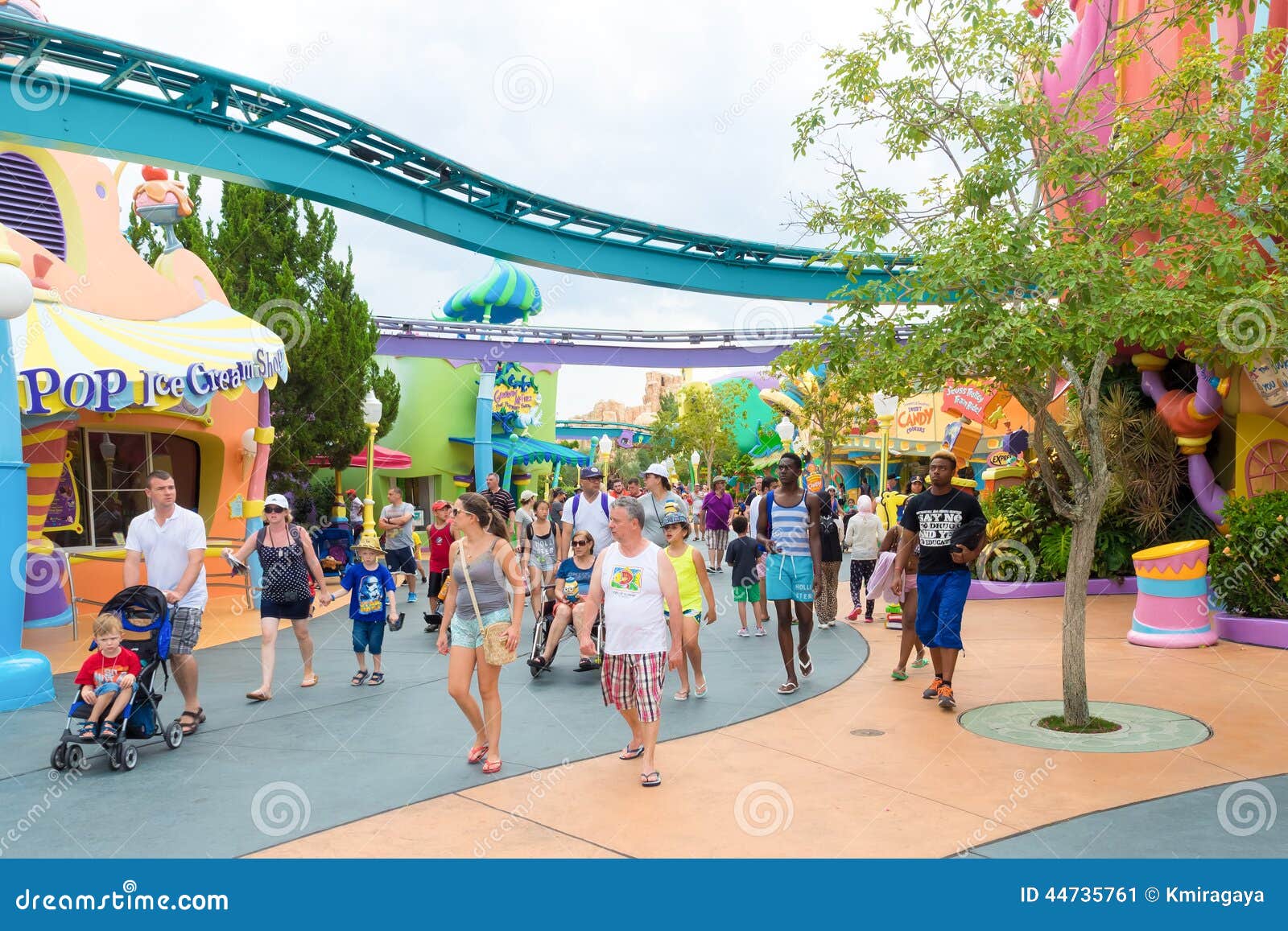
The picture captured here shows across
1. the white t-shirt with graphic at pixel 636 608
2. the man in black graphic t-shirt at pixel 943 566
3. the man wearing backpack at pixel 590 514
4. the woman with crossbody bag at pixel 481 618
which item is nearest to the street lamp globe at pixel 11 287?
the woman with crossbody bag at pixel 481 618

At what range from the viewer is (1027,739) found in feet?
21.2

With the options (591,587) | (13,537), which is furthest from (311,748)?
(13,537)

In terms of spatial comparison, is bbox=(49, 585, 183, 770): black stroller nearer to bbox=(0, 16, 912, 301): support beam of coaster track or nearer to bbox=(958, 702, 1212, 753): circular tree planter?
bbox=(0, 16, 912, 301): support beam of coaster track

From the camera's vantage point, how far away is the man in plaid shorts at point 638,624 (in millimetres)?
5695

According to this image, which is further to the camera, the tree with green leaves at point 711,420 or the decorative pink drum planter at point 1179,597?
the tree with green leaves at point 711,420

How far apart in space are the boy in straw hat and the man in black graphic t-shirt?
14.4ft

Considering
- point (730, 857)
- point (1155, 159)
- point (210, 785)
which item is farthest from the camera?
point (1155, 159)

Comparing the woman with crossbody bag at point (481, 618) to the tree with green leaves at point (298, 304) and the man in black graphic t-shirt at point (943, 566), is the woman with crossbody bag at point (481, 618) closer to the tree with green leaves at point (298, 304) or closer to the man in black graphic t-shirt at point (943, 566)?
the man in black graphic t-shirt at point (943, 566)

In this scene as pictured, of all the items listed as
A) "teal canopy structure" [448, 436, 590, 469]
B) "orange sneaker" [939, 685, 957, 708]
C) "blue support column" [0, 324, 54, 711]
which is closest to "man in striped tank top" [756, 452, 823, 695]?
"orange sneaker" [939, 685, 957, 708]

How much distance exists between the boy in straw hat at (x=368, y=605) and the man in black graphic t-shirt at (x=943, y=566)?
4383mm

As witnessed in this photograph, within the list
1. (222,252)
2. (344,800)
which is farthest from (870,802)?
(222,252)

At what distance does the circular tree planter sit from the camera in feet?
20.6

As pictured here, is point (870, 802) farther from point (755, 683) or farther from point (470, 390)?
point (470, 390)

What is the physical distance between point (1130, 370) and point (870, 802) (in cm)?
1058
